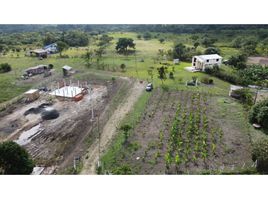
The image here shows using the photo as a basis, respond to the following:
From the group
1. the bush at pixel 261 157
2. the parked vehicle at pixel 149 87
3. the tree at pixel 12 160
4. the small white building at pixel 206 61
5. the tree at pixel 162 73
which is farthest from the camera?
the small white building at pixel 206 61

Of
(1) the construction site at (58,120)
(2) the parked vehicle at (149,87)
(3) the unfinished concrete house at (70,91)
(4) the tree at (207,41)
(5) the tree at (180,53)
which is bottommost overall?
(1) the construction site at (58,120)

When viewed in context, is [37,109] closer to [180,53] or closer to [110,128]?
[110,128]

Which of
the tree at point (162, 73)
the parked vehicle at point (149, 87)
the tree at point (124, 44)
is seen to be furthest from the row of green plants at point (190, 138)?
the tree at point (124, 44)

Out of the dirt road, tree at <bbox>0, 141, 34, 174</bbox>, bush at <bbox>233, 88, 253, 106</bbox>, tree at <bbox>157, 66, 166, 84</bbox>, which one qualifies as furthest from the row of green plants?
tree at <bbox>0, 141, 34, 174</bbox>

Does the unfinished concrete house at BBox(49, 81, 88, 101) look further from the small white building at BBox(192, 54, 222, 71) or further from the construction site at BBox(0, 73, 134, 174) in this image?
the small white building at BBox(192, 54, 222, 71)

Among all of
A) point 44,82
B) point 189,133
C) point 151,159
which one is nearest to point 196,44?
point 44,82

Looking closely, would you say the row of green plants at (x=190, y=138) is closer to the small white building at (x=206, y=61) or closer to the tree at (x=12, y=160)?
the tree at (x=12, y=160)
